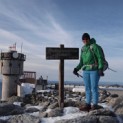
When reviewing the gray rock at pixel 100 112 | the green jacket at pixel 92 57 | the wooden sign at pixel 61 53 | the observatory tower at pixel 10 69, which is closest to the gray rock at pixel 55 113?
the gray rock at pixel 100 112

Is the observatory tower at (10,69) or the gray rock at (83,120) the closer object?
the gray rock at (83,120)

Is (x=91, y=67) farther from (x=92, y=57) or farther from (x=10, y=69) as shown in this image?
(x=10, y=69)

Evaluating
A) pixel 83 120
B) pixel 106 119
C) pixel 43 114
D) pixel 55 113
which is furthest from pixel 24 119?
pixel 106 119

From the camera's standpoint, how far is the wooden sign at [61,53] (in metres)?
12.4

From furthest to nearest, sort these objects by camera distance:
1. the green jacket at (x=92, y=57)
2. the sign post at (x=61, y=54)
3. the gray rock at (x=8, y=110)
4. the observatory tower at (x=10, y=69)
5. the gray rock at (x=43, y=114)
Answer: the observatory tower at (x=10, y=69)
the sign post at (x=61, y=54)
the gray rock at (x=8, y=110)
the gray rock at (x=43, y=114)
the green jacket at (x=92, y=57)

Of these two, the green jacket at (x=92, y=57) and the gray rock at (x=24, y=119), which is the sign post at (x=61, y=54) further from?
the gray rock at (x=24, y=119)

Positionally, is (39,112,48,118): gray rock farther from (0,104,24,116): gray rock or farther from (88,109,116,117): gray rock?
(88,109,116,117): gray rock

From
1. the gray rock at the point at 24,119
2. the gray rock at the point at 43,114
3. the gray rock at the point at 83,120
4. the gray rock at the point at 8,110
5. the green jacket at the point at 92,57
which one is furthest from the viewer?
the gray rock at the point at 8,110

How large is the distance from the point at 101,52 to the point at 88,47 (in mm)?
472

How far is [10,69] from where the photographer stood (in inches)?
1128

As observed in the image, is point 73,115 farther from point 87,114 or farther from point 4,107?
point 4,107

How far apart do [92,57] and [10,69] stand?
18330 millimetres

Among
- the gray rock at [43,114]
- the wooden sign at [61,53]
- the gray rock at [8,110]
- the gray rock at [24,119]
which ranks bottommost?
the gray rock at [24,119]

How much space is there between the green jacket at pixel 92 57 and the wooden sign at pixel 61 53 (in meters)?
1.29
